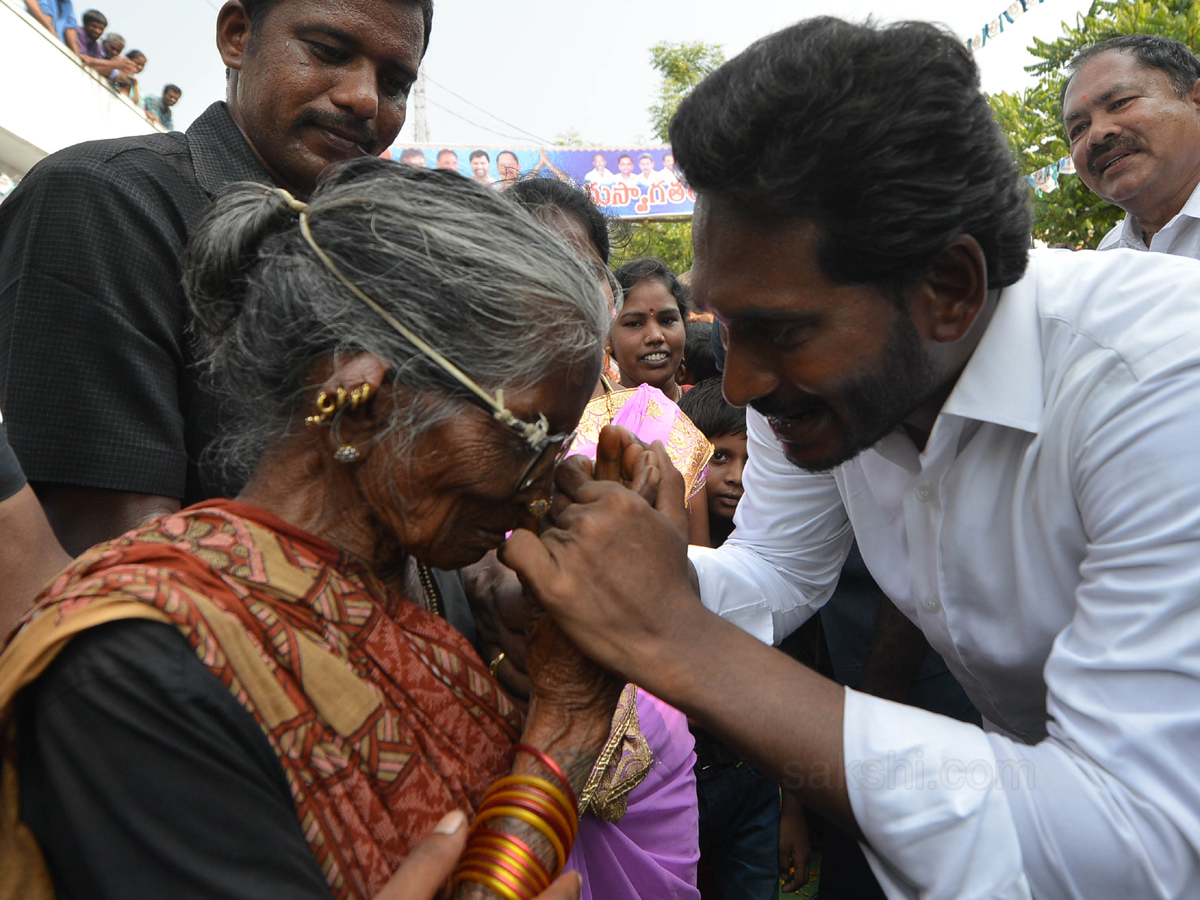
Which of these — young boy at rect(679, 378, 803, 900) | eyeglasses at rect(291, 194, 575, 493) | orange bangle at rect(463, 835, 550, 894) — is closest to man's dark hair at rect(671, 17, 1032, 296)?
eyeglasses at rect(291, 194, 575, 493)

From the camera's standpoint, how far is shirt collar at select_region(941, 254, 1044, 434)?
1.82 meters

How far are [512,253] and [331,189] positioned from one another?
384 mm

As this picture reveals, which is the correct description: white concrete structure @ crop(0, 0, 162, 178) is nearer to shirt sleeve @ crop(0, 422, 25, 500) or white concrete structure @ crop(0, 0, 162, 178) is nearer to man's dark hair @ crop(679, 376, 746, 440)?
man's dark hair @ crop(679, 376, 746, 440)

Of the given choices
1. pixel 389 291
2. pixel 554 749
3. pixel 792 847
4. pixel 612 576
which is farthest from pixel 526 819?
pixel 792 847

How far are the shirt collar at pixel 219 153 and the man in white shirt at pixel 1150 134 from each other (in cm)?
443

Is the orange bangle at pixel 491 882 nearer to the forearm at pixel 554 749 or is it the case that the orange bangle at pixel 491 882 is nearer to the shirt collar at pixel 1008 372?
the forearm at pixel 554 749

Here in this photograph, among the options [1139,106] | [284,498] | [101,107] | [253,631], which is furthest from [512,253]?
[101,107]

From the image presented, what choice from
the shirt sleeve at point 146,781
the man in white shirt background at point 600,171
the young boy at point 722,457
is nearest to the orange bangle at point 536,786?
the shirt sleeve at point 146,781

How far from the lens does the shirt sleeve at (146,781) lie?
111cm

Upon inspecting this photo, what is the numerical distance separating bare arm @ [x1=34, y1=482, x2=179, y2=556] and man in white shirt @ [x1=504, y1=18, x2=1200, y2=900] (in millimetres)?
892

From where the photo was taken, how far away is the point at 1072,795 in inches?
57.0

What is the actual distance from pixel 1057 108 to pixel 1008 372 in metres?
12.2

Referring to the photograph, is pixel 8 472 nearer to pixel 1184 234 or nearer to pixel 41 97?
pixel 1184 234

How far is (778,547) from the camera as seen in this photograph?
106 inches
